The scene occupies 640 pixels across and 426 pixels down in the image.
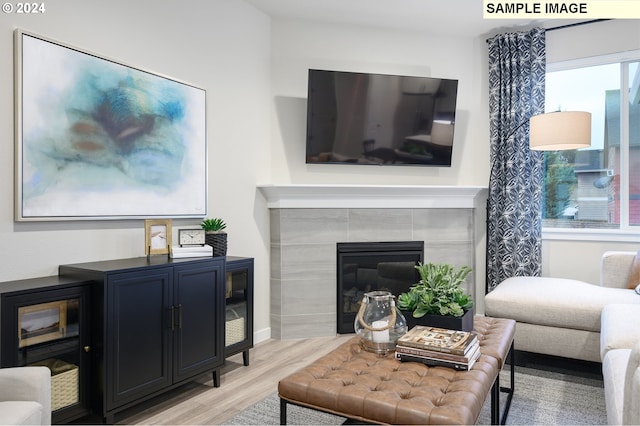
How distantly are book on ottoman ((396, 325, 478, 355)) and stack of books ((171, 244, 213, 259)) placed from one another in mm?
1458

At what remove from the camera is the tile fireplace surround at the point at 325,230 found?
3928mm

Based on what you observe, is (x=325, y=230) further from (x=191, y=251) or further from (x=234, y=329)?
(x=191, y=251)

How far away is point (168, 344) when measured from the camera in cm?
252

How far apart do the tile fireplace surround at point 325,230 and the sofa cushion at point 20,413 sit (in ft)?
7.99

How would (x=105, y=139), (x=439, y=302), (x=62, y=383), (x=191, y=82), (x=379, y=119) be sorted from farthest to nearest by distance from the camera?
(x=379, y=119) → (x=191, y=82) → (x=105, y=139) → (x=439, y=302) → (x=62, y=383)

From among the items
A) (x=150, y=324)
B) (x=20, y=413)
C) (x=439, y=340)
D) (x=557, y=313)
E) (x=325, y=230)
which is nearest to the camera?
(x=20, y=413)

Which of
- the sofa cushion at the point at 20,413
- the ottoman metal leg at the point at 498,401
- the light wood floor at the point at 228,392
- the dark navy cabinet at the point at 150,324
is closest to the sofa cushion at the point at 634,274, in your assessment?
the ottoman metal leg at the point at 498,401

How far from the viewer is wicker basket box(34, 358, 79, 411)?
2086 mm

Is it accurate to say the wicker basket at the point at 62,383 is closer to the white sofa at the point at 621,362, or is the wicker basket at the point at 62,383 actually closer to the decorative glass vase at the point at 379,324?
the decorative glass vase at the point at 379,324

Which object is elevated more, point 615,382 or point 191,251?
point 191,251

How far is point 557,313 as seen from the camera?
2.94 m

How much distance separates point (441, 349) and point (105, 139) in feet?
6.87

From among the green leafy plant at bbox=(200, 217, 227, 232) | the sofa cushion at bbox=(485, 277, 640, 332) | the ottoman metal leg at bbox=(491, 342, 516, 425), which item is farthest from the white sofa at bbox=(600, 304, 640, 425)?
the green leafy plant at bbox=(200, 217, 227, 232)

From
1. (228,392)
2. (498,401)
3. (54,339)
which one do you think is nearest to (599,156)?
(498,401)
